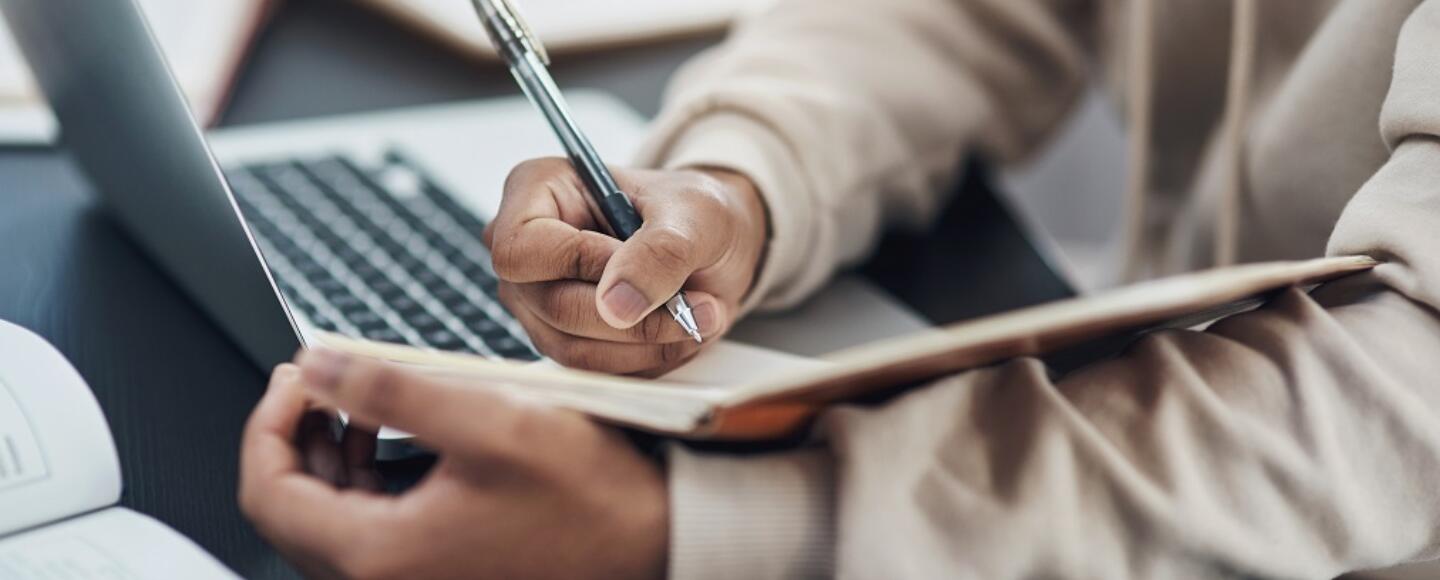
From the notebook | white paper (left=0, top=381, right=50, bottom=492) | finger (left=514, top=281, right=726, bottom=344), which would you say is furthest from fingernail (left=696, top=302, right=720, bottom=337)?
the notebook

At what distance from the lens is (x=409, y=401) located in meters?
0.28

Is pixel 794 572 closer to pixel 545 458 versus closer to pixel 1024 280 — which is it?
pixel 545 458

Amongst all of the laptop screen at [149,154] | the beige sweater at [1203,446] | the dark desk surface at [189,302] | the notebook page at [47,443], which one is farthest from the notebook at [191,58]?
the beige sweater at [1203,446]

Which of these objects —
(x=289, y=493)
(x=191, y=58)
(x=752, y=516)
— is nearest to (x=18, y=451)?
(x=289, y=493)

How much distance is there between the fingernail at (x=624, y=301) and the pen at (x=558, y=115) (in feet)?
0.10

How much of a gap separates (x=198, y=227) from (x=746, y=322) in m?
0.21

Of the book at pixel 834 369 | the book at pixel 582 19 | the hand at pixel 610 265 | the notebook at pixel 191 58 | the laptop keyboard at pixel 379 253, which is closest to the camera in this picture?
the book at pixel 834 369

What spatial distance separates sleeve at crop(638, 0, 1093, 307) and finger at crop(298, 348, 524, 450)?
20 cm

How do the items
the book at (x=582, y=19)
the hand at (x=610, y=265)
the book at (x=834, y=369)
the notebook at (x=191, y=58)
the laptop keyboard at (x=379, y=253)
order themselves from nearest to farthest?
the book at (x=834, y=369), the hand at (x=610, y=265), the laptop keyboard at (x=379, y=253), the notebook at (x=191, y=58), the book at (x=582, y=19)

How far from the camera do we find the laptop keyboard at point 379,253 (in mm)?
479

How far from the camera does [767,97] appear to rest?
0.52 m

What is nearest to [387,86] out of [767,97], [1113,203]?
[767,97]

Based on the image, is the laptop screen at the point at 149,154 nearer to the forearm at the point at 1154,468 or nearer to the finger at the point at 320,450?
the finger at the point at 320,450

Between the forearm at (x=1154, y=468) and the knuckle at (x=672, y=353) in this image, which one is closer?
the forearm at (x=1154, y=468)
